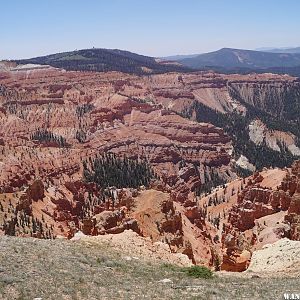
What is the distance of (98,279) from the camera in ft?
98.1

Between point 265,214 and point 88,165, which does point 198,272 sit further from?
point 88,165

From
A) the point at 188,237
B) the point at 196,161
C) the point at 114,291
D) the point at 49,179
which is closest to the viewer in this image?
the point at 114,291

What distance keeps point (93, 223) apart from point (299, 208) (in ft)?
105

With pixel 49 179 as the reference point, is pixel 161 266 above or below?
above

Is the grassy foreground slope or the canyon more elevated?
the grassy foreground slope

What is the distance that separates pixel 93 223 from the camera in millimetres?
60344

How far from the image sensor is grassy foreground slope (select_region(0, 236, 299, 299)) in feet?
89.4

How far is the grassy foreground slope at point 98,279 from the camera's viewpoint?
27.2 metres

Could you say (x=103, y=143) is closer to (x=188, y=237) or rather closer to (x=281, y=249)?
(x=188, y=237)

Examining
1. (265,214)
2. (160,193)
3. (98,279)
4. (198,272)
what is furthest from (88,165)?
(98,279)

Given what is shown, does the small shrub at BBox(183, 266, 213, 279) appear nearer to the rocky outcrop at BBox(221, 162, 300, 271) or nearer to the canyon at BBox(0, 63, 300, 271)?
the canyon at BBox(0, 63, 300, 271)

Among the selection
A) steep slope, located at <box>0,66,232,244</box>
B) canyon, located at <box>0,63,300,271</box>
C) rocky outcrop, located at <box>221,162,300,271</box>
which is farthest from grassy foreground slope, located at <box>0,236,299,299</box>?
rocky outcrop, located at <box>221,162,300,271</box>

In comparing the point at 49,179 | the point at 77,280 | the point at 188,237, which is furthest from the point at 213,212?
the point at 77,280

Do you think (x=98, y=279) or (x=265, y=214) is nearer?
(x=98, y=279)
